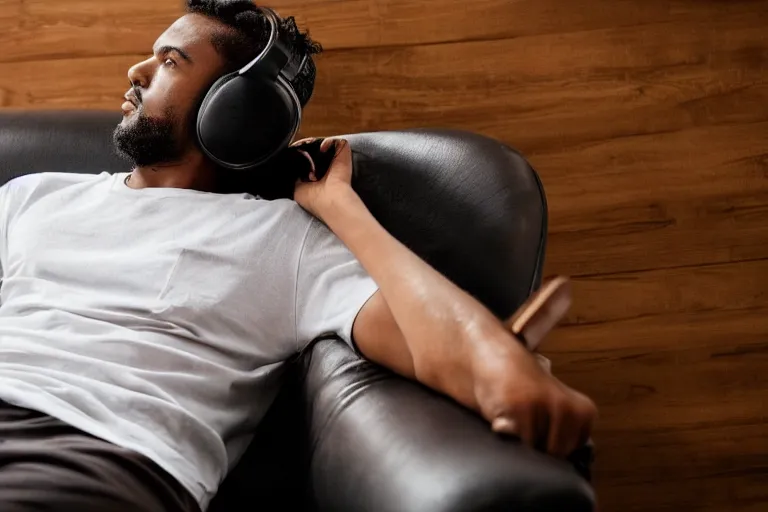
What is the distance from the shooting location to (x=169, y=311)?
1.14 m

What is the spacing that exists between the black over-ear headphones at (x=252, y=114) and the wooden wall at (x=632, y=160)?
469 millimetres

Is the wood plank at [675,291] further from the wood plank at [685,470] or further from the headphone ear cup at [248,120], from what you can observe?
the headphone ear cup at [248,120]

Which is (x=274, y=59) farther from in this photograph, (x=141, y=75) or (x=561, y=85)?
(x=561, y=85)

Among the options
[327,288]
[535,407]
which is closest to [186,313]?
[327,288]

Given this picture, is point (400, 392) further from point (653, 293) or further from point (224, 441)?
point (653, 293)

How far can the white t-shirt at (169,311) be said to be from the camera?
1.03m

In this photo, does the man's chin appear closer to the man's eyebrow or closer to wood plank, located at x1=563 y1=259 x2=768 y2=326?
the man's eyebrow

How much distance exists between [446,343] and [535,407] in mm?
150

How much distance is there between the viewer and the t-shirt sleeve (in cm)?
108

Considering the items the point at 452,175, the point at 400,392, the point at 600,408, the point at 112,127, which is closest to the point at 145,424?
the point at 400,392

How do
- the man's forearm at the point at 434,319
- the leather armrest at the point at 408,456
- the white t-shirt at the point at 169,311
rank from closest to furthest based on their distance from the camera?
the leather armrest at the point at 408,456 < the man's forearm at the point at 434,319 < the white t-shirt at the point at 169,311

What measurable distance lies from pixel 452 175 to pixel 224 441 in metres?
0.50

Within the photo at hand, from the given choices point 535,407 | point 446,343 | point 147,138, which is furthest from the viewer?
point 147,138

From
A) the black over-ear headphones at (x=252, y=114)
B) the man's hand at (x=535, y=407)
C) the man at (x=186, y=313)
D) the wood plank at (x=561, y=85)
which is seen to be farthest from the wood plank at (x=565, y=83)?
the man's hand at (x=535, y=407)
